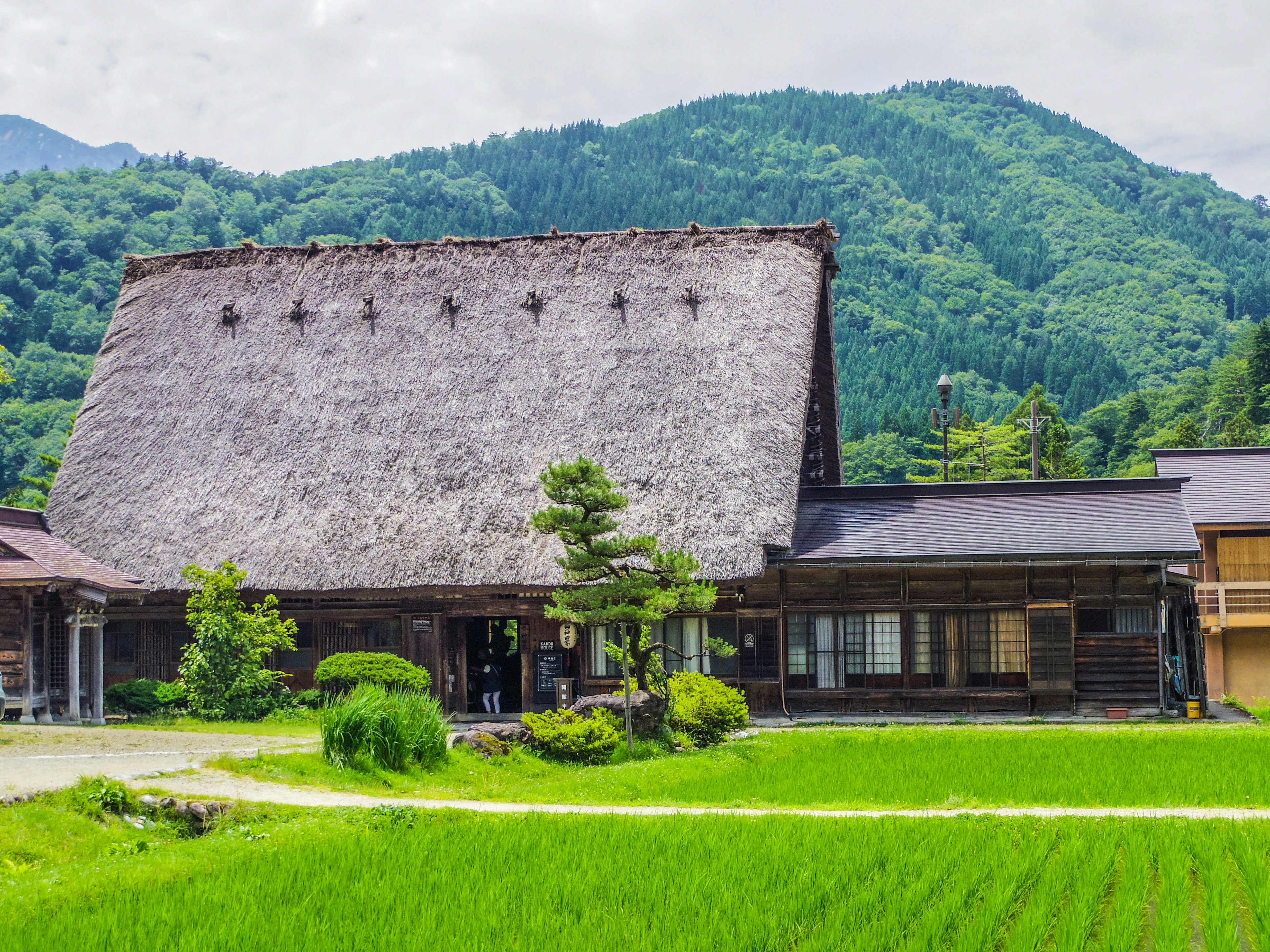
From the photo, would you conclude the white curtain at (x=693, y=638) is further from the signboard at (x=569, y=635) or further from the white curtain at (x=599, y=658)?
the signboard at (x=569, y=635)

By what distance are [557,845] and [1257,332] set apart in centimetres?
5260

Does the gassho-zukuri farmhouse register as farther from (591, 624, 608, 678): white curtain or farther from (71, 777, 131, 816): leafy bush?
(71, 777, 131, 816): leafy bush

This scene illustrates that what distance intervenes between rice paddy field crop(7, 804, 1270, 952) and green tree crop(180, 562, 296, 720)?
1156cm

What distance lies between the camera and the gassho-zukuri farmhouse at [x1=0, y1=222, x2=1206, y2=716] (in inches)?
883

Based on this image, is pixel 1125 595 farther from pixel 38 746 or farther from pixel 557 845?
pixel 38 746

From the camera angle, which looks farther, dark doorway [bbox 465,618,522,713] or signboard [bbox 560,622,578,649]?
dark doorway [bbox 465,618,522,713]

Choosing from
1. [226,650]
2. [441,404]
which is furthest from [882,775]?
[441,404]

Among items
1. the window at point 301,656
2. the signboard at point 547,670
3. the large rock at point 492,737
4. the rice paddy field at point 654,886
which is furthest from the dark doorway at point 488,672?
the rice paddy field at point 654,886

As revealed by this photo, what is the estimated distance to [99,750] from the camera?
643 inches

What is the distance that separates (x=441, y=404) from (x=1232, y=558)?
18.2m

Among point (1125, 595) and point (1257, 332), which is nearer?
point (1125, 595)

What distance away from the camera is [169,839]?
1170 cm

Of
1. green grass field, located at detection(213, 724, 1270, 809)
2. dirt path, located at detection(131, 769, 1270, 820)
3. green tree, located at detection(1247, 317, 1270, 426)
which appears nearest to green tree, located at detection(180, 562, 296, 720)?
green grass field, located at detection(213, 724, 1270, 809)

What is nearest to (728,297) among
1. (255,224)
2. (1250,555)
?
(1250,555)
